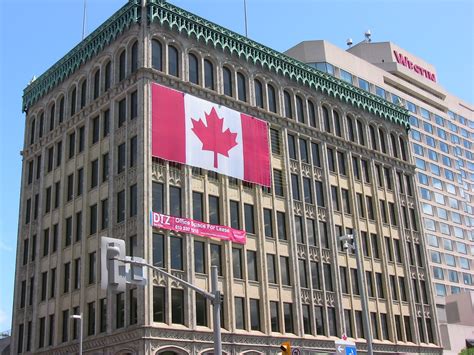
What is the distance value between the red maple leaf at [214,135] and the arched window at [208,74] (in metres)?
2.17

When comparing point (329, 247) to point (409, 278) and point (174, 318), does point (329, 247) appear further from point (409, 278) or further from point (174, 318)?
point (174, 318)

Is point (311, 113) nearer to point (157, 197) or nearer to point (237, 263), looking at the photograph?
point (237, 263)

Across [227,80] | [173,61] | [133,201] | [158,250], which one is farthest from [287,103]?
[158,250]

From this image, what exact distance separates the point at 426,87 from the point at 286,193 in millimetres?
63392

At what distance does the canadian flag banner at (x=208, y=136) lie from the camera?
43.5 meters

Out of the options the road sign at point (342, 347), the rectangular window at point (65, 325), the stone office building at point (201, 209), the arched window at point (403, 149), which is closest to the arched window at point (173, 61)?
the stone office building at point (201, 209)

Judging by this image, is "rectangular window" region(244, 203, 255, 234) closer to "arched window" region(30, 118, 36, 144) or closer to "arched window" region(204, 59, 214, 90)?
"arched window" region(204, 59, 214, 90)

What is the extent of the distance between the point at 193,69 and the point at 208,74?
1489mm

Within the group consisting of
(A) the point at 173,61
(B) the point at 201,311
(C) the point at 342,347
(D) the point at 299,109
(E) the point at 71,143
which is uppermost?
(D) the point at 299,109

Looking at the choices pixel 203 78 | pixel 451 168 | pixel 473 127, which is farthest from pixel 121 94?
pixel 473 127

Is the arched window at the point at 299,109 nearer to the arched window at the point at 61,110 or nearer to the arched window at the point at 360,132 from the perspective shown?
the arched window at the point at 360,132

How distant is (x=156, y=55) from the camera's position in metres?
45.3

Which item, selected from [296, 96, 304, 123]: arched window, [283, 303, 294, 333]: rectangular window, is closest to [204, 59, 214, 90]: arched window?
[296, 96, 304, 123]: arched window

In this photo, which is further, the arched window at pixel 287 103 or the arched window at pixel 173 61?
the arched window at pixel 287 103
